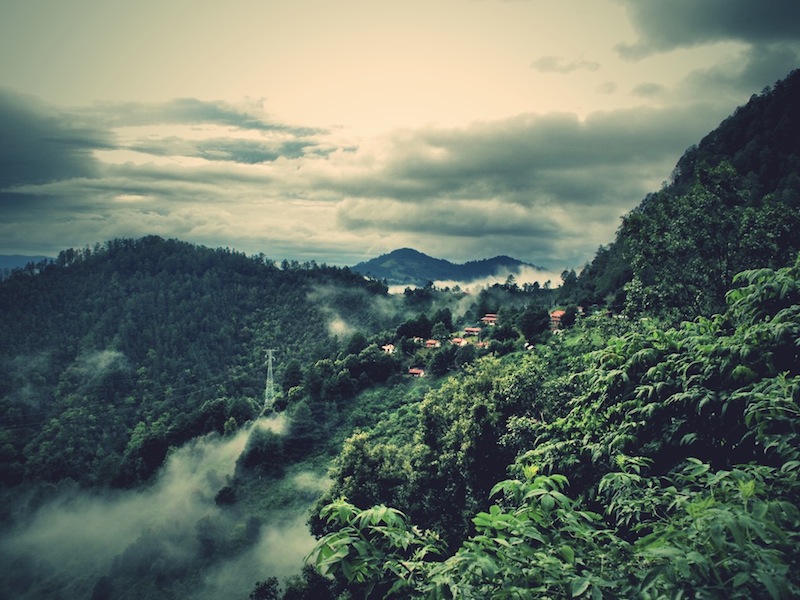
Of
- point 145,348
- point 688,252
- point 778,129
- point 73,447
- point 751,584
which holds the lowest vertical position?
point 73,447

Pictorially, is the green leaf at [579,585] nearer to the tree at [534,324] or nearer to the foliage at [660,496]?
the foliage at [660,496]

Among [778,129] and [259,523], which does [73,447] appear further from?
[778,129]

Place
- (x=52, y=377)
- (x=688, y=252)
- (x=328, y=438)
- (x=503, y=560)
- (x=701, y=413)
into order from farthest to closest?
(x=52, y=377) < (x=328, y=438) < (x=688, y=252) < (x=701, y=413) < (x=503, y=560)

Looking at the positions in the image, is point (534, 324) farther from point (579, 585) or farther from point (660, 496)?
point (579, 585)

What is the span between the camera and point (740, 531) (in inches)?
117

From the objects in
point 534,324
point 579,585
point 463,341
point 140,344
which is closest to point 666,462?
point 579,585

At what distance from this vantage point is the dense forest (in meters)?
3.97

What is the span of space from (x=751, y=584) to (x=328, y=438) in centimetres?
5389

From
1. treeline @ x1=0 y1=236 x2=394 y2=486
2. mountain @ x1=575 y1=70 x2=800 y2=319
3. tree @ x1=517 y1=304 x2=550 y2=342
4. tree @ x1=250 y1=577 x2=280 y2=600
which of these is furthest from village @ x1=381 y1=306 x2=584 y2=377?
mountain @ x1=575 y1=70 x2=800 y2=319

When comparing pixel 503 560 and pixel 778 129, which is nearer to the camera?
pixel 503 560

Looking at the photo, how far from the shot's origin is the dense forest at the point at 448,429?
13.0ft

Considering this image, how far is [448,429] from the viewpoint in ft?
88.1

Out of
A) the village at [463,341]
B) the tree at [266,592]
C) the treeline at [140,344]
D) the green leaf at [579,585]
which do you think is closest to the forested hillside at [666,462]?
the green leaf at [579,585]

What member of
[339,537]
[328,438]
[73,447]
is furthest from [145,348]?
[339,537]
